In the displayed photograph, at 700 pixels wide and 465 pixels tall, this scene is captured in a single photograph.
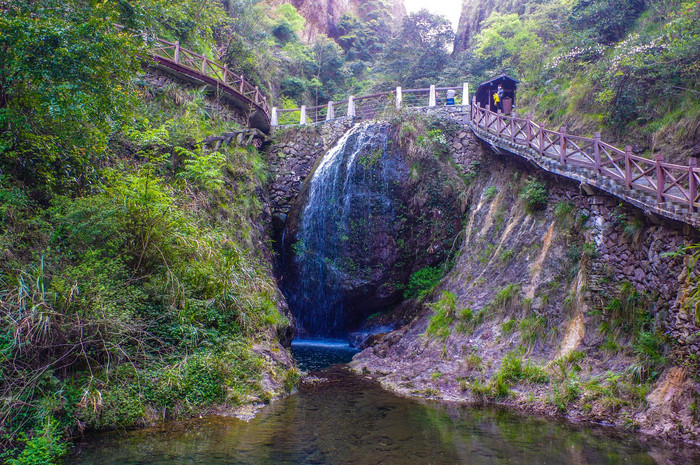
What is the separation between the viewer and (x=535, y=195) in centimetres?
1223

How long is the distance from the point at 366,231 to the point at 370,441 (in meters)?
10.9

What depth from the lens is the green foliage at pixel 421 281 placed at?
15427mm

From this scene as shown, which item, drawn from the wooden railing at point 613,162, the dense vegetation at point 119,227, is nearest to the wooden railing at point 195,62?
the dense vegetation at point 119,227

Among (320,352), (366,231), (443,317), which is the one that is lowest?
(320,352)

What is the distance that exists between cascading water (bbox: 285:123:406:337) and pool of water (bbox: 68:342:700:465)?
855cm

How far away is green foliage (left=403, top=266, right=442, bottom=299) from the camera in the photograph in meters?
15.4

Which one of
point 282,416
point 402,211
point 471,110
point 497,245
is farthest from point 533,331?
point 471,110

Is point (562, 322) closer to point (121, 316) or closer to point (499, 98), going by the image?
point (121, 316)

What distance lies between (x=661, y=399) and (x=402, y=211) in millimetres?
10749

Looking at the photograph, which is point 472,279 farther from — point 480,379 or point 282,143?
point 282,143

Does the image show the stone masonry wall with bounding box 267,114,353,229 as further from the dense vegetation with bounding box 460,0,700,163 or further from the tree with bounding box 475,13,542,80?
the tree with bounding box 475,13,542,80

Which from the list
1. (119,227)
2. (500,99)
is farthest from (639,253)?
(500,99)

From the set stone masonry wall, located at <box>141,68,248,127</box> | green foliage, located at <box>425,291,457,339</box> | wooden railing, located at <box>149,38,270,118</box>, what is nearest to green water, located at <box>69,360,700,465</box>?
green foliage, located at <box>425,291,457,339</box>

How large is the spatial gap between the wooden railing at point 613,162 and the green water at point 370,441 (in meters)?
4.19
